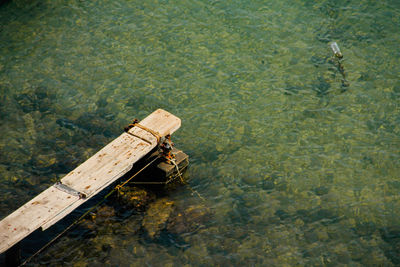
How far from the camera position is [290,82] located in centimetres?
1596

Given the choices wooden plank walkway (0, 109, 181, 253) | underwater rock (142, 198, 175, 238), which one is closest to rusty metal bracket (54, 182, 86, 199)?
wooden plank walkway (0, 109, 181, 253)

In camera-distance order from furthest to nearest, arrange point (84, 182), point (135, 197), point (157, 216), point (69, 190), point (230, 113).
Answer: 1. point (230, 113)
2. point (135, 197)
3. point (157, 216)
4. point (84, 182)
5. point (69, 190)

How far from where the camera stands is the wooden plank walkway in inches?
350

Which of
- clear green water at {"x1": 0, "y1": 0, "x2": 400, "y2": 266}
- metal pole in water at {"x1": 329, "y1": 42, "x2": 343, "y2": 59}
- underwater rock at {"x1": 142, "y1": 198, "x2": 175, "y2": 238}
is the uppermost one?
metal pole in water at {"x1": 329, "y1": 42, "x2": 343, "y2": 59}

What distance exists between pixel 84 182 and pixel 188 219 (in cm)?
300

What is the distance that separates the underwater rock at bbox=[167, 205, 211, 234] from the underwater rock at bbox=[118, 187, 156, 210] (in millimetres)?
874

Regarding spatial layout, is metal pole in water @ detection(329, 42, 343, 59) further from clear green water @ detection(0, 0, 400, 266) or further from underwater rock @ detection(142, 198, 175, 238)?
underwater rock @ detection(142, 198, 175, 238)

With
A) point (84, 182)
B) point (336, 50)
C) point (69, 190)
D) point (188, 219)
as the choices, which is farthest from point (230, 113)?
point (69, 190)

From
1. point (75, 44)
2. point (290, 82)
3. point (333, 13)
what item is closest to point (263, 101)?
point (290, 82)

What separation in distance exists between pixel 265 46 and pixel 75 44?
784 cm

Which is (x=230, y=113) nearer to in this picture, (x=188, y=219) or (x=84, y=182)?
(x=188, y=219)

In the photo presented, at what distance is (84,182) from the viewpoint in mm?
10023

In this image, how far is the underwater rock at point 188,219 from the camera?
11.1 meters

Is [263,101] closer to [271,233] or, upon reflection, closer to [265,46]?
[265,46]
